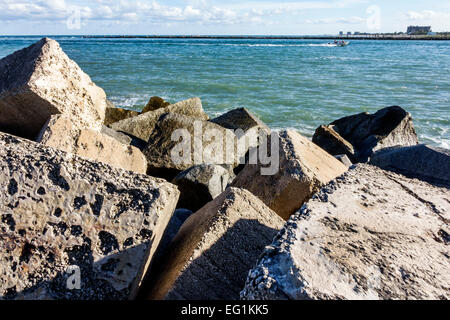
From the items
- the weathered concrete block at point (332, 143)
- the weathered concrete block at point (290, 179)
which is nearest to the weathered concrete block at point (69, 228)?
the weathered concrete block at point (290, 179)

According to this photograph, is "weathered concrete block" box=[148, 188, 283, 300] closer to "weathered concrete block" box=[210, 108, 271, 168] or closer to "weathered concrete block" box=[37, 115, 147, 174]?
"weathered concrete block" box=[37, 115, 147, 174]

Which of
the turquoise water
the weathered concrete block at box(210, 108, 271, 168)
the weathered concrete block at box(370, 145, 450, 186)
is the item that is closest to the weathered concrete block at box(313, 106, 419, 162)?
the weathered concrete block at box(210, 108, 271, 168)

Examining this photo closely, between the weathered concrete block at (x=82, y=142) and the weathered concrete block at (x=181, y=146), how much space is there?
113cm

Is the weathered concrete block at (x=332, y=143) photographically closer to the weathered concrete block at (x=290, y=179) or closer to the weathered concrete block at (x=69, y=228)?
the weathered concrete block at (x=290, y=179)

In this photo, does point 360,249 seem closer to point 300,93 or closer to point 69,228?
point 69,228

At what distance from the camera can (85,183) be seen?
159 cm

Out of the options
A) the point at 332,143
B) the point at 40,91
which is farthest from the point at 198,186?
the point at 332,143

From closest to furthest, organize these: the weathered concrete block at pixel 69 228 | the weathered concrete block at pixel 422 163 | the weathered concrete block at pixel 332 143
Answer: the weathered concrete block at pixel 69 228 < the weathered concrete block at pixel 422 163 < the weathered concrete block at pixel 332 143

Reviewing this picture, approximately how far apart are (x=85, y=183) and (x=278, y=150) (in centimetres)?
170

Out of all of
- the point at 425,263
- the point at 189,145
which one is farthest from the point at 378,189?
the point at 189,145

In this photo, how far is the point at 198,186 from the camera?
3.47 meters

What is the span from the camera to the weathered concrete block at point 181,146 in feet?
13.6

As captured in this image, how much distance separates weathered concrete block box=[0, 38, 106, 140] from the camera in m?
2.78

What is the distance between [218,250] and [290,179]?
3.54ft
